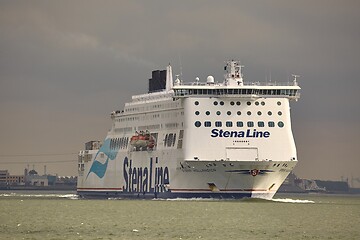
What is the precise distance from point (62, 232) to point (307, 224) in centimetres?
1603

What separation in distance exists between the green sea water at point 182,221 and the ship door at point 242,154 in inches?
137

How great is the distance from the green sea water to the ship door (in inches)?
137

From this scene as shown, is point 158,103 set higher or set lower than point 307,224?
higher

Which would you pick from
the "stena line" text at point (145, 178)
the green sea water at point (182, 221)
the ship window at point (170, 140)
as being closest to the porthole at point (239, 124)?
the green sea water at point (182, 221)

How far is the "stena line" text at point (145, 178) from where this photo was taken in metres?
102

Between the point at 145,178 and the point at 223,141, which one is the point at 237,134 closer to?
the point at 223,141

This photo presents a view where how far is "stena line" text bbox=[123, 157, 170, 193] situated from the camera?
10238 cm

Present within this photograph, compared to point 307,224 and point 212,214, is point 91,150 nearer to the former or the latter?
point 212,214

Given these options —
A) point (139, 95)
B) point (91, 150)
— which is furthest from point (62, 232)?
point (91, 150)

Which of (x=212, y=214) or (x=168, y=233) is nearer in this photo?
(x=168, y=233)

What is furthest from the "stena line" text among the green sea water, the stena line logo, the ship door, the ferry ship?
the ship door

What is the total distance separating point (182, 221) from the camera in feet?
240

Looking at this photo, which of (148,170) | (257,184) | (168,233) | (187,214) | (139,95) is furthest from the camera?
(139,95)

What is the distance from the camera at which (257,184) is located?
316 ft
